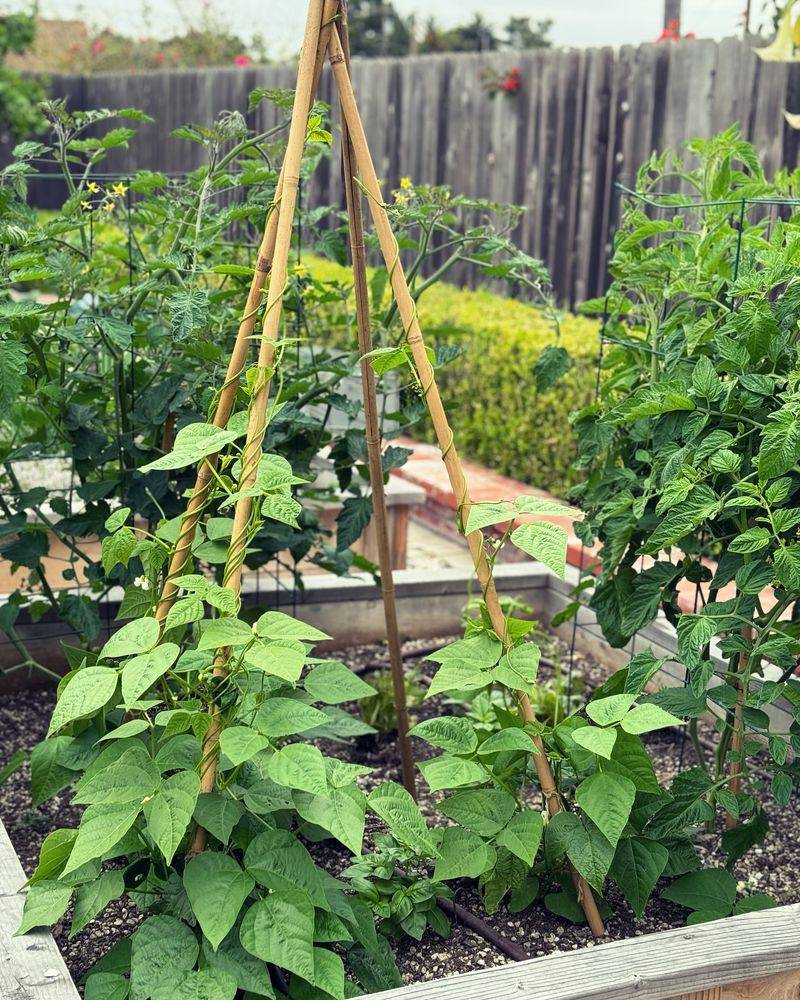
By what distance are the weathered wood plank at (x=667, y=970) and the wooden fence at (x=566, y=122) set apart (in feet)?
16.7

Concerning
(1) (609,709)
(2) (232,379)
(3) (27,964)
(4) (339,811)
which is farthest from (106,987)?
(2) (232,379)

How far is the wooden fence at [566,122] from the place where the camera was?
666 cm

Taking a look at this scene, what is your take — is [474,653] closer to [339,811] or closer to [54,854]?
[339,811]

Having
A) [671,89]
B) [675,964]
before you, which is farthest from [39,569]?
[671,89]

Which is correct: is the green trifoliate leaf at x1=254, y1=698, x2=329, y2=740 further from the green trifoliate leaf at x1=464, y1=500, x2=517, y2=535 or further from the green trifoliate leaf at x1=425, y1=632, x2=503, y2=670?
the green trifoliate leaf at x1=464, y1=500, x2=517, y2=535

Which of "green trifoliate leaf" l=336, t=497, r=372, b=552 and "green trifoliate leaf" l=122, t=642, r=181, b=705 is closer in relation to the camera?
"green trifoliate leaf" l=122, t=642, r=181, b=705

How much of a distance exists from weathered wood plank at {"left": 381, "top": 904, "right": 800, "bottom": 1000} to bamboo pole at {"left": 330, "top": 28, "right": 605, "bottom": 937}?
288mm

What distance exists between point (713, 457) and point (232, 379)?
33.9 inches

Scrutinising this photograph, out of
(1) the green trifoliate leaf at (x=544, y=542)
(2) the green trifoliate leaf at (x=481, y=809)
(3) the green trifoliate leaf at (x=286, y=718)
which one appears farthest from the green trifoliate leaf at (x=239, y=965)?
(1) the green trifoliate leaf at (x=544, y=542)

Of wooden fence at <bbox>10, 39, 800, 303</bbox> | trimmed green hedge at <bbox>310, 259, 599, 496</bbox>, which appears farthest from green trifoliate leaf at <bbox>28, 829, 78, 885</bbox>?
wooden fence at <bbox>10, 39, 800, 303</bbox>

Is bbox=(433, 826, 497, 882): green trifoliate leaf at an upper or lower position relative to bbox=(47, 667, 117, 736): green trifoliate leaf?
lower

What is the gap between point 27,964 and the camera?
1.82 m

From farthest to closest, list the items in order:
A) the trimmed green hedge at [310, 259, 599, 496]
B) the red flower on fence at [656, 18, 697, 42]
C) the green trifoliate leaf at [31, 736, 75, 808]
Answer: the red flower on fence at [656, 18, 697, 42] → the trimmed green hedge at [310, 259, 599, 496] → the green trifoliate leaf at [31, 736, 75, 808]

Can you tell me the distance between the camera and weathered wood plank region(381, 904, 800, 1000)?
1784 mm
